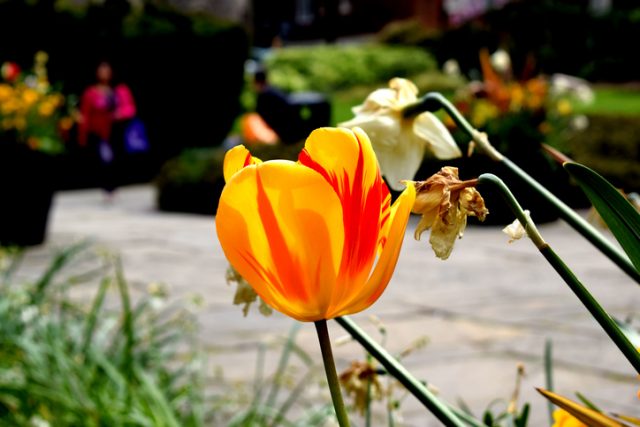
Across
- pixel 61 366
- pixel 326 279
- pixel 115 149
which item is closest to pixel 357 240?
pixel 326 279

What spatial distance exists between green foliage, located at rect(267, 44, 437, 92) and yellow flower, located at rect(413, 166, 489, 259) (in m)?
21.8

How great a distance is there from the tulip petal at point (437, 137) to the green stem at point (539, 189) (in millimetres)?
36

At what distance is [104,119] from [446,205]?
11.5 metres

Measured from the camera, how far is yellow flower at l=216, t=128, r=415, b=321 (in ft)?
1.66

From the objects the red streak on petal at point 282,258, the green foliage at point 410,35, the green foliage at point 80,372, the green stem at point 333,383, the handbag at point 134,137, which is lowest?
the green foliage at point 410,35

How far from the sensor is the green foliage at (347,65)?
2261 centimetres

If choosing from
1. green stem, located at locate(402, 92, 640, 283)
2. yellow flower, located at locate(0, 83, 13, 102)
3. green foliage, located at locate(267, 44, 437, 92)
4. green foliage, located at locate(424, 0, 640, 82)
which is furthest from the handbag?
green stem, located at locate(402, 92, 640, 283)

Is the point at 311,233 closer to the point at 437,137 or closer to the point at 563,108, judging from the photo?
the point at 437,137

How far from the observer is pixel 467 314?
4.74m

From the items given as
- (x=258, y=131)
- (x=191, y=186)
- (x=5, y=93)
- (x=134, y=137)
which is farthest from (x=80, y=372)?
(x=134, y=137)

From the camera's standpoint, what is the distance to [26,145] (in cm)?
787

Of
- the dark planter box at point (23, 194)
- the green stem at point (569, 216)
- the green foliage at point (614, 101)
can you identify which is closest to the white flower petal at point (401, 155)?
the green stem at point (569, 216)

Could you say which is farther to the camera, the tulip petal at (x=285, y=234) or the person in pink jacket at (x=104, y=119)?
the person in pink jacket at (x=104, y=119)

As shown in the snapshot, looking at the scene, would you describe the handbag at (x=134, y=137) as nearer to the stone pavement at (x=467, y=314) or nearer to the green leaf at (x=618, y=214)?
the stone pavement at (x=467, y=314)
